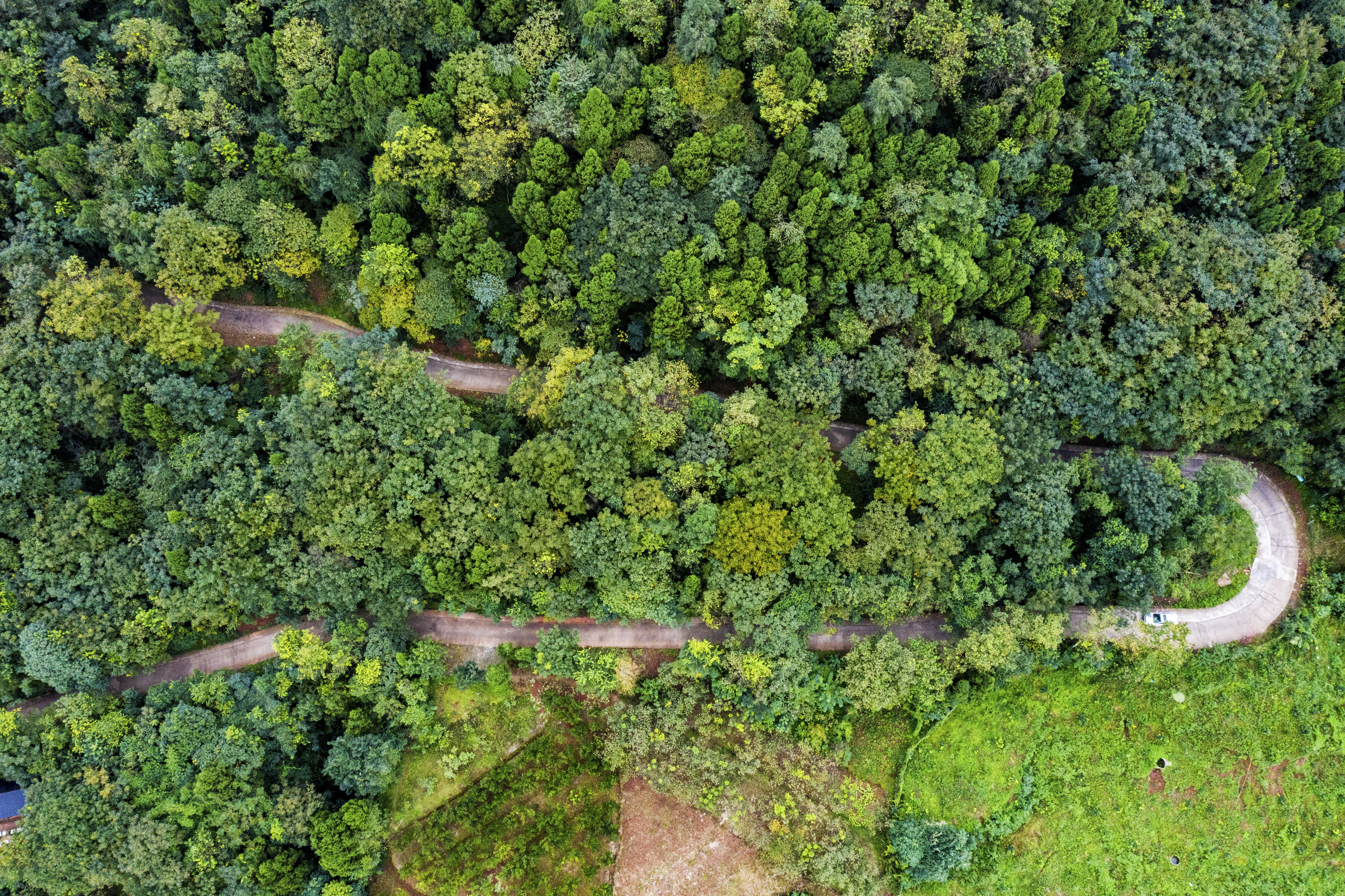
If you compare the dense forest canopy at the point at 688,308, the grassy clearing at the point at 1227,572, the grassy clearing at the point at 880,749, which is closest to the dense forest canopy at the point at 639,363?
the dense forest canopy at the point at 688,308

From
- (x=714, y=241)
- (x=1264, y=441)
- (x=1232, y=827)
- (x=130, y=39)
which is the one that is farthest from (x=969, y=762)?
(x=130, y=39)

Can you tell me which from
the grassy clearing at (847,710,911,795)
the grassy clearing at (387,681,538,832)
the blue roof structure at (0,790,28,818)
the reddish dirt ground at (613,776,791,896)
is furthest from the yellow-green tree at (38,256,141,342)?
the grassy clearing at (847,710,911,795)

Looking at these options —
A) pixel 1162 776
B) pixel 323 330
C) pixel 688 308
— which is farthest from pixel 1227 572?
pixel 323 330

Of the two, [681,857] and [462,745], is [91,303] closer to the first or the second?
[462,745]

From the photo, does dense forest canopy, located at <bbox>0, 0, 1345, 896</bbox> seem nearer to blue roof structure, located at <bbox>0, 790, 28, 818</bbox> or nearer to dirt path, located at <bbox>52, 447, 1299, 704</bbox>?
dirt path, located at <bbox>52, 447, 1299, 704</bbox>

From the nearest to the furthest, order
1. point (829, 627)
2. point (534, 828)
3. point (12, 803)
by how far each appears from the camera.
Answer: point (12, 803) → point (534, 828) → point (829, 627)
